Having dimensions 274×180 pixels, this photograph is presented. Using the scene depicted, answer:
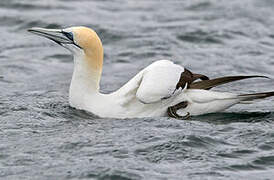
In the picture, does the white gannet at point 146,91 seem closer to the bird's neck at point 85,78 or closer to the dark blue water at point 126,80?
the bird's neck at point 85,78

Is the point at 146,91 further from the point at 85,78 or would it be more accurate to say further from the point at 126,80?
the point at 126,80

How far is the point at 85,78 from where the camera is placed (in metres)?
11.9

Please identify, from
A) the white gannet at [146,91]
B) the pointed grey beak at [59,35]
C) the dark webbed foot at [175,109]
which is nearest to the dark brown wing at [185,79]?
the white gannet at [146,91]

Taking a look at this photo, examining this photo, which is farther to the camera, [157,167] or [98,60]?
[98,60]

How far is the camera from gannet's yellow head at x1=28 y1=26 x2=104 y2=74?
11.8m

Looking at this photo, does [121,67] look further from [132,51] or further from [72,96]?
[72,96]

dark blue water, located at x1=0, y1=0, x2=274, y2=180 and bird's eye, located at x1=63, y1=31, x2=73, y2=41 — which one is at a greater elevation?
bird's eye, located at x1=63, y1=31, x2=73, y2=41

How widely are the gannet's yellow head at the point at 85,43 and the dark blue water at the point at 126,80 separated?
75cm

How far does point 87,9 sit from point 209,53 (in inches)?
184

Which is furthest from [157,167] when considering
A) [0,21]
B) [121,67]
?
[0,21]

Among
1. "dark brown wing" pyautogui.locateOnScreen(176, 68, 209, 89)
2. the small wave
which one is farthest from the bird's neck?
the small wave

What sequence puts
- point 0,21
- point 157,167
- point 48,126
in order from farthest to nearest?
point 0,21 < point 48,126 < point 157,167

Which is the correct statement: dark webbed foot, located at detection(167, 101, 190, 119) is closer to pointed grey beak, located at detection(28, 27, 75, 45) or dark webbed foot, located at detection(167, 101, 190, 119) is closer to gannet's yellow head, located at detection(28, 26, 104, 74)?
gannet's yellow head, located at detection(28, 26, 104, 74)

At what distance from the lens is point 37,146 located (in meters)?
10.4
